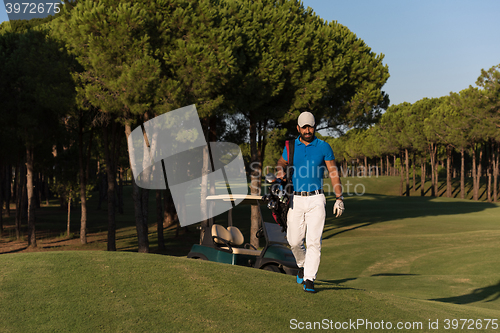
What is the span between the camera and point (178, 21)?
16547 mm

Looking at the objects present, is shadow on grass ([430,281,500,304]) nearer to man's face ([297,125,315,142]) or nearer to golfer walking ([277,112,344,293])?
golfer walking ([277,112,344,293])

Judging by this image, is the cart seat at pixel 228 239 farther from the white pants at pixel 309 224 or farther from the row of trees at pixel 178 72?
the row of trees at pixel 178 72

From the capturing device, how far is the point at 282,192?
575cm

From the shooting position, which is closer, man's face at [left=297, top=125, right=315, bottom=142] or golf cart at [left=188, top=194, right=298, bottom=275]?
man's face at [left=297, top=125, right=315, bottom=142]

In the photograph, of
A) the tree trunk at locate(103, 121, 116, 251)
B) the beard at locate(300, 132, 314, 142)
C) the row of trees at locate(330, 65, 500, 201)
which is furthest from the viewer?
the row of trees at locate(330, 65, 500, 201)

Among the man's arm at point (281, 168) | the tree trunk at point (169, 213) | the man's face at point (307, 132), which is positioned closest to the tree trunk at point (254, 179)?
the tree trunk at point (169, 213)

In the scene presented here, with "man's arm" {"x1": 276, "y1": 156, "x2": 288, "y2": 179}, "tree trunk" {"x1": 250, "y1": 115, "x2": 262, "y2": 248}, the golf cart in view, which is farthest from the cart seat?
"tree trunk" {"x1": 250, "y1": 115, "x2": 262, "y2": 248}

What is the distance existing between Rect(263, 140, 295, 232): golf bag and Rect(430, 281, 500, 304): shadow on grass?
620cm

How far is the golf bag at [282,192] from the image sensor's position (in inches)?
221

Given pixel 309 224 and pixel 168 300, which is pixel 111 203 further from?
pixel 309 224

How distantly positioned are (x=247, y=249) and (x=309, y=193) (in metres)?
3.87

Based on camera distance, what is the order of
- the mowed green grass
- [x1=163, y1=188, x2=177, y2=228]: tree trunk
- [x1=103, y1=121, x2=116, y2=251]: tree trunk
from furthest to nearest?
[x1=163, y1=188, x2=177, y2=228]: tree trunk, [x1=103, y1=121, x2=116, y2=251]: tree trunk, the mowed green grass

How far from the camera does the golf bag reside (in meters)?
5.61

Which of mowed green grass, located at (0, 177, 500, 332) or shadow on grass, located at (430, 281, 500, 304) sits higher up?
mowed green grass, located at (0, 177, 500, 332)
